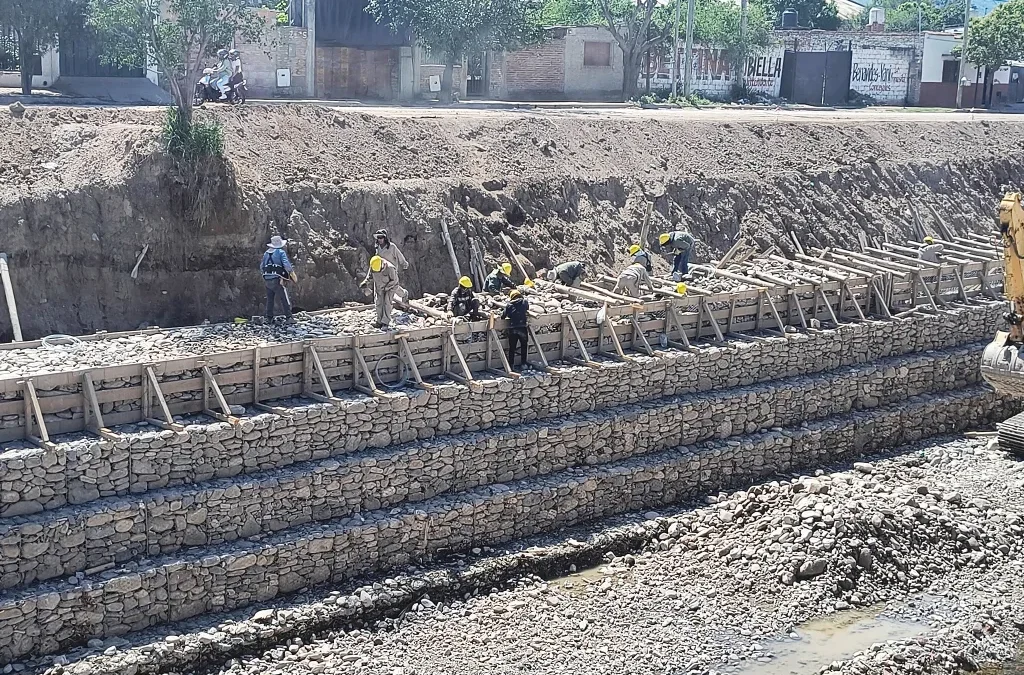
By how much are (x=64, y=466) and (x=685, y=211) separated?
17.7 metres

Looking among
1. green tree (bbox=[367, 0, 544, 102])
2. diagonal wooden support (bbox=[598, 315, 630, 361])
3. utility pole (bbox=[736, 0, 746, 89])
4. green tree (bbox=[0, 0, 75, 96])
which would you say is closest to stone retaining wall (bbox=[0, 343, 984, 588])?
diagonal wooden support (bbox=[598, 315, 630, 361])

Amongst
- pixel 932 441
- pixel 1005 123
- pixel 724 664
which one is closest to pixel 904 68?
pixel 1005 123

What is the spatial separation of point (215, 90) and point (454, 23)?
41.8 feet

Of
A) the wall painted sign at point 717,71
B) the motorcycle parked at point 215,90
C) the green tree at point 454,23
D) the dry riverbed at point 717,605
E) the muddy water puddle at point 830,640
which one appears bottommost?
the muddy water puddle at point 830,640

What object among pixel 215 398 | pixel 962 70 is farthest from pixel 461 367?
pixel 962 70

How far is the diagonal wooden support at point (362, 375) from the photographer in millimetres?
16969

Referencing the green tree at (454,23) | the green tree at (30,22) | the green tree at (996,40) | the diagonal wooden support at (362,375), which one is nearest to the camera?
the diagonal wooden support at (362,375)

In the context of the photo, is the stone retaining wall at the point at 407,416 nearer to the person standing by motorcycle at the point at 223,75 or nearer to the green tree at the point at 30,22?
the person standing by motorcycle at the point at 223,75

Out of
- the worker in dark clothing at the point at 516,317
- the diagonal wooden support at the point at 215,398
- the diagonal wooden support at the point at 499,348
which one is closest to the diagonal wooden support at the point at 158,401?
the diagonal wooden support at the point at 215,398

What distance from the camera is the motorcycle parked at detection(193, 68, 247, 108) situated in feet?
94.0

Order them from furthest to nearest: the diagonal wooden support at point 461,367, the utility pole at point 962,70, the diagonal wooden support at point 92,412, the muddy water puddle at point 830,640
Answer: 1. the utility pole at point 962,70
2. the diagonal wooden support at point 461,367
3. the muddy water puddle at point 830,640
4. the diagonal wooden support at point 92,412

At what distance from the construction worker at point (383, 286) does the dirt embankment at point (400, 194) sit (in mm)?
4609

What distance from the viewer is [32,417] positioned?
14.7 meters

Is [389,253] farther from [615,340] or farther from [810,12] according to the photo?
[810,12]
